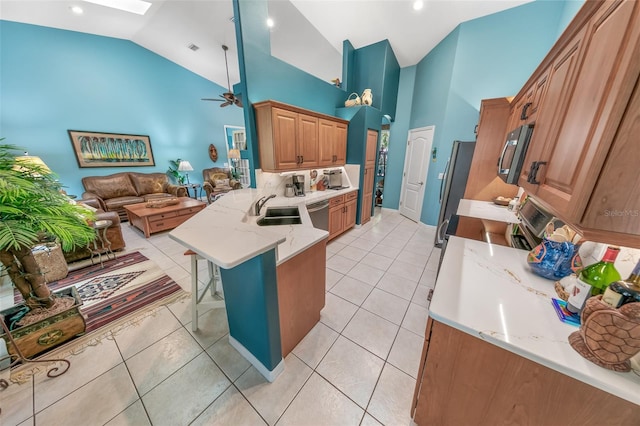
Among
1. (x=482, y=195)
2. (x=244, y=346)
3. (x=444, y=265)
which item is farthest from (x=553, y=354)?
(x=482, y=195)

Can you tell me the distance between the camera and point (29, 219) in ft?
3.95

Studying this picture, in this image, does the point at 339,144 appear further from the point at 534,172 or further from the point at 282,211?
the point at 534,172

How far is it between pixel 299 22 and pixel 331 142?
2.02 m

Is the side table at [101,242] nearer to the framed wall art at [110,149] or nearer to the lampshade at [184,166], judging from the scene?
the framed wall art at [110,149]

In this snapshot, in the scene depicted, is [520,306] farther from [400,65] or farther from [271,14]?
[400,65]

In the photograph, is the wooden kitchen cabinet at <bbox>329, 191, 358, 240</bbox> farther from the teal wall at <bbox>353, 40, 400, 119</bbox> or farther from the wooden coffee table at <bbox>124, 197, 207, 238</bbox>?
the wooden coffee table at <bbox>124, 197, 207, 238</bbox>

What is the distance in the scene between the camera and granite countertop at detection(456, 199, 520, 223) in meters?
1.86

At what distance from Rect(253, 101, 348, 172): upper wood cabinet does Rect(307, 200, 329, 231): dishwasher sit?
593 millimetres

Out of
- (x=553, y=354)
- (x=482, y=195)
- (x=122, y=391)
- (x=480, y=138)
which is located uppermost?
(x=480, y=138)

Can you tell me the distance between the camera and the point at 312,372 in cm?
147

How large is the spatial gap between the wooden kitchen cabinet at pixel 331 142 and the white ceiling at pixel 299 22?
159 centimetres

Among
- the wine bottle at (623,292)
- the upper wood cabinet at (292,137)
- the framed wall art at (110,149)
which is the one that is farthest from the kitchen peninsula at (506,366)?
the framed wall art at (110,149)

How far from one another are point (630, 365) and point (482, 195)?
222 centimetres

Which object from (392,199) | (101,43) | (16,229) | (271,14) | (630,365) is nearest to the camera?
(630,365)
